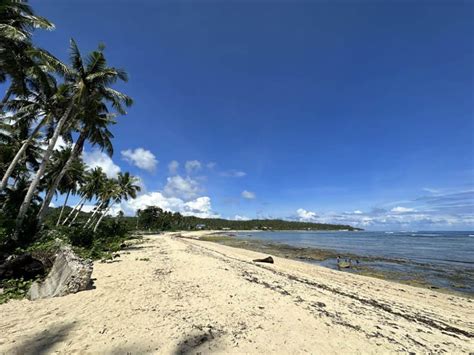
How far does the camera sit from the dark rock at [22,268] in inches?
303

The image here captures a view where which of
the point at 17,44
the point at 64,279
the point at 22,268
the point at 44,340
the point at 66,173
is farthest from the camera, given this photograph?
the point at 66,173

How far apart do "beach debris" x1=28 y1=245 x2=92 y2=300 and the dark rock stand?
5.73 feet

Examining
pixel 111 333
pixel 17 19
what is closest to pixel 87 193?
pixel 17 19

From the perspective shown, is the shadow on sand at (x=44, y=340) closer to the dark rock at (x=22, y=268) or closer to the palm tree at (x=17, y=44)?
the dark rock at (x=22, y=268)

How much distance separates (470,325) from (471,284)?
342 inches

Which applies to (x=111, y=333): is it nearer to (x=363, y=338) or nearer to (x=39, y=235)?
(x=363, y=338)

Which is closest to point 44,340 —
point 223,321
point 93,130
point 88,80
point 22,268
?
point 223,321

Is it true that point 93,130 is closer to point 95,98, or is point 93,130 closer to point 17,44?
point 95,98

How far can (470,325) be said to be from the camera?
6.67m

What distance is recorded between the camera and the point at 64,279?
22.0ft

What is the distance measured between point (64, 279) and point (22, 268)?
2.60 meters

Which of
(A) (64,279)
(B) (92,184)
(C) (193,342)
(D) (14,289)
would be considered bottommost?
(C) (193,342)

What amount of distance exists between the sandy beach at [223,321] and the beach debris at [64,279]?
290 mm

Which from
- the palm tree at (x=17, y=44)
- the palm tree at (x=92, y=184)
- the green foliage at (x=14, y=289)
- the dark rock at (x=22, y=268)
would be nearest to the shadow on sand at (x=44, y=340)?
the green foliage at (x=14, y=289)
